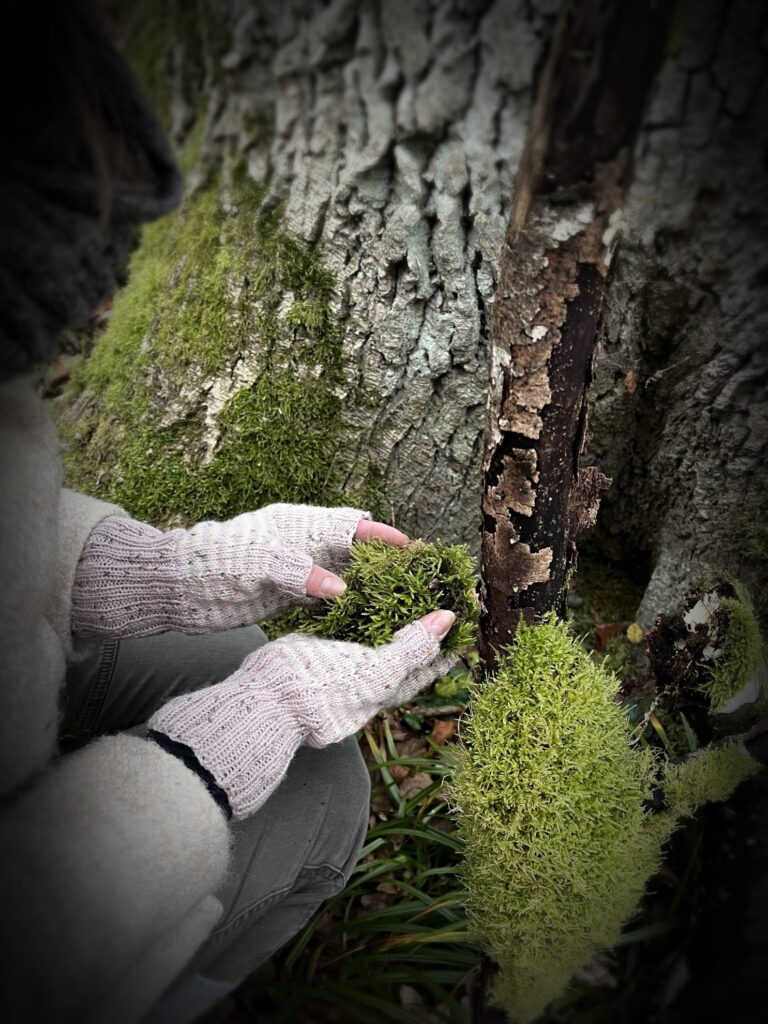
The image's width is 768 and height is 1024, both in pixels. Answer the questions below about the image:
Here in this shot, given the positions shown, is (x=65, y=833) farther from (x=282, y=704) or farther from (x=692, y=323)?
(x=692, y=323)

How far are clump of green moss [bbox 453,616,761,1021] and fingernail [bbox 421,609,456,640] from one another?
0.46 feet

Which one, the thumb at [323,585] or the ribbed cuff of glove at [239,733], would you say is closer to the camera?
the ribbed cuff of glove at [239,733]

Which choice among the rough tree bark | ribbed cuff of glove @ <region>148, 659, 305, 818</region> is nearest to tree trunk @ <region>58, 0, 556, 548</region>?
the rough tree bark

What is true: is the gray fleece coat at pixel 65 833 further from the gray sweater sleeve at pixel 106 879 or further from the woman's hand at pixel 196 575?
the woman's hand at pixel 196 575

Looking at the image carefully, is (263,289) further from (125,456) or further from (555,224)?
(555,224)

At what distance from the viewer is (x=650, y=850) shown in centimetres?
135

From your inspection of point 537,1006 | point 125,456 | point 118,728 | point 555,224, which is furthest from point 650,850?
point 125,456

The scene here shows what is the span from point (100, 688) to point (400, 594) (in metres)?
0.92

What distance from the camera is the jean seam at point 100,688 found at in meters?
1.75

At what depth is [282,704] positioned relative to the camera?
4.39 ft

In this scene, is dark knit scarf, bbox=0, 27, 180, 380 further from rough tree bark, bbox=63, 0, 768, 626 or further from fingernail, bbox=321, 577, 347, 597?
fingernail, bbox=321, 577, 347, 597

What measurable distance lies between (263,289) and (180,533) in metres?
0.76

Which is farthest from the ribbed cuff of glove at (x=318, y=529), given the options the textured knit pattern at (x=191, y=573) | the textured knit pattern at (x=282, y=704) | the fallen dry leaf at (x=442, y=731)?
the fallen dry leaf at (x=442, y=731)

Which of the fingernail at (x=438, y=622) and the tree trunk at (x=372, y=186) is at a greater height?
the tree trunk at (x=372, y=186)
